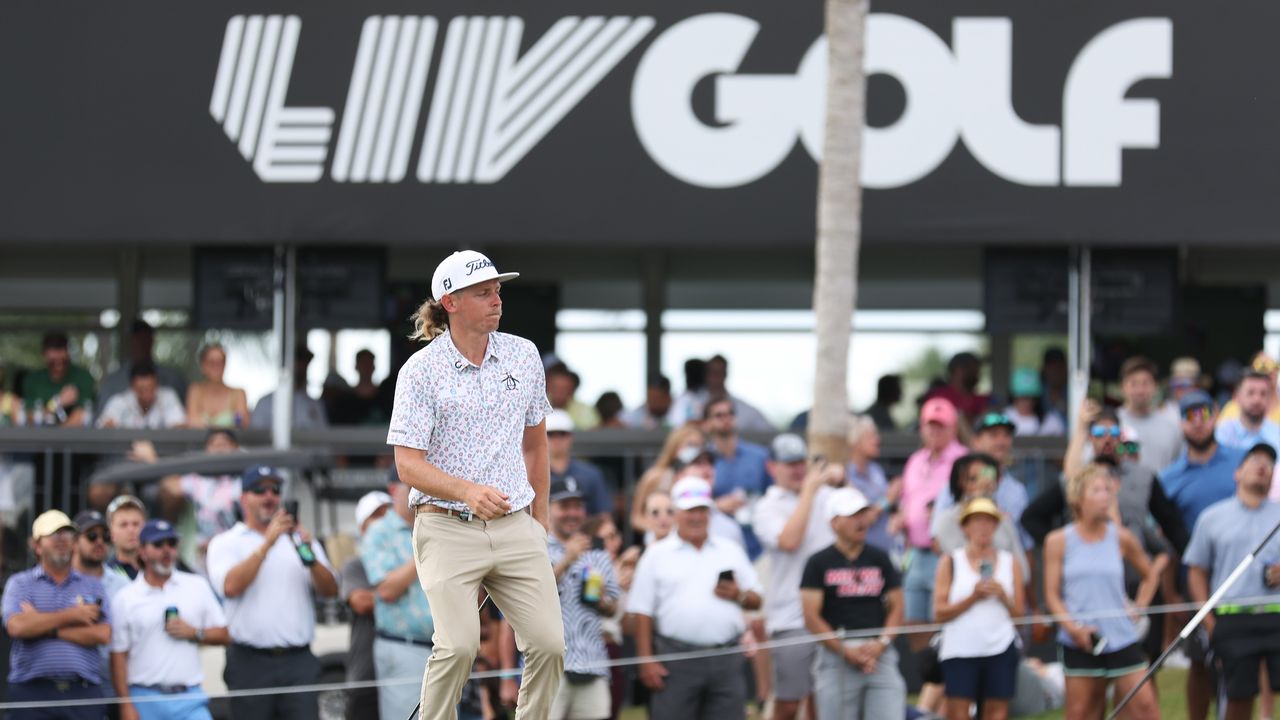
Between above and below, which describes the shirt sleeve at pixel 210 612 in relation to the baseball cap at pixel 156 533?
below

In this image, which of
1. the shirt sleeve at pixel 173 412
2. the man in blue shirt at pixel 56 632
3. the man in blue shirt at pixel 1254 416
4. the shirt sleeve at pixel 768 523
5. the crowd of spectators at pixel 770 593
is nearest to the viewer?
the man in blue shirt at pixel 56 632

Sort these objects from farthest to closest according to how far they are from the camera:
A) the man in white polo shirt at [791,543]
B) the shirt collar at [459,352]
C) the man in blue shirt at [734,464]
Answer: the man in blue shirt at [734,464] → the man in white polo shirt at [791,543] → the shirt collar at [459,352]

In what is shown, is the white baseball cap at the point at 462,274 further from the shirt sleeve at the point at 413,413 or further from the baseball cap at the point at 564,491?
the baseball cap at the point at 564,491

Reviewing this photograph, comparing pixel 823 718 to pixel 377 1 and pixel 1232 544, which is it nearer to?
pixel 1232 544

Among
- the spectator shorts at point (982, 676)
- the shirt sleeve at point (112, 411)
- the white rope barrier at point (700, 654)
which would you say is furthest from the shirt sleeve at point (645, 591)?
the shirt sleeve at point (112, 411)

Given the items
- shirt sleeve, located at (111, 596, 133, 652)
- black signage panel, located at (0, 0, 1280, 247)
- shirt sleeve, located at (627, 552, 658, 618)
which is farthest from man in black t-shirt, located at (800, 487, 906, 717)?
black signage panel, located at (0, 0, 1280, 247)

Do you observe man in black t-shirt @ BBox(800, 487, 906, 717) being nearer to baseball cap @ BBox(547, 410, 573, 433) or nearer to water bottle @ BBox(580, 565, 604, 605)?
water bottle @ BBox(580, 565, 604, 605)

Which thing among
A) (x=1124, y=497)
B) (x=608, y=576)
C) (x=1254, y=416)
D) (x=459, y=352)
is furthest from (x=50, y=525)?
(x=1254, y=416)

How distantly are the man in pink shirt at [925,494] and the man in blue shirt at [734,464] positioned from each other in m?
0.96

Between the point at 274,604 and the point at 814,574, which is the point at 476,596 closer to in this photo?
the point at 274,604

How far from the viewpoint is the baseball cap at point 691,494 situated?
1017 centimetres

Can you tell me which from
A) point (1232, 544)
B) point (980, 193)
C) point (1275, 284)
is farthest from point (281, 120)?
point (1275, 284)

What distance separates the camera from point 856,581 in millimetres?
10148

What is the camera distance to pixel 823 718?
33.1 ft
